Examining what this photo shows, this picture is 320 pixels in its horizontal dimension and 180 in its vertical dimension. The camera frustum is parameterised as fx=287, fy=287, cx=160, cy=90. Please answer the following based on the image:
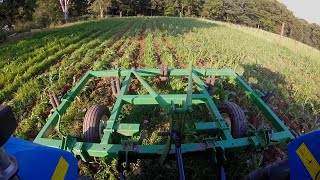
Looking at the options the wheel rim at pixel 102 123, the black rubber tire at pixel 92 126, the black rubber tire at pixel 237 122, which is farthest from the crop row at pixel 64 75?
the black rubber tire at pixel 237 122

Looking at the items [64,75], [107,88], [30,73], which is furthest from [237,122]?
[30,73]

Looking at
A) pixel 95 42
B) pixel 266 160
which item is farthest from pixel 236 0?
pixel 266 160

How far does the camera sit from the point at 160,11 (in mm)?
63750

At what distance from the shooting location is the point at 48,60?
8344 mm

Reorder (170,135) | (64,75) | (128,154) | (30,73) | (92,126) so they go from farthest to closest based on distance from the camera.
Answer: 1. (30,73)
2. (64,75)
3. (92,126)
4. (128,154)
5. (170,135)

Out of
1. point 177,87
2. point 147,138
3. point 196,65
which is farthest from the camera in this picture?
point 196,65

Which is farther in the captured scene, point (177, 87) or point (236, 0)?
point (236, 0)

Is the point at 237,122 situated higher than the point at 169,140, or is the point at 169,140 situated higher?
the point at 169,140

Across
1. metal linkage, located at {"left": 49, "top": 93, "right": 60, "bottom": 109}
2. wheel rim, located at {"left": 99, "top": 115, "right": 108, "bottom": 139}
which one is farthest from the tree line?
wheel rim, located at {"left": 99, "top": 115, "right": 108, "bottom": 139}

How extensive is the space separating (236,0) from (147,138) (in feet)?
320

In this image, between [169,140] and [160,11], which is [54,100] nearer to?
[169,140]

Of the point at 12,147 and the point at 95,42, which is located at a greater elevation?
the point at 12,147

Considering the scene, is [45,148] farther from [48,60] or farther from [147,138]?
[48,60]

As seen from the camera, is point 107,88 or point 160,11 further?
point 160,11
